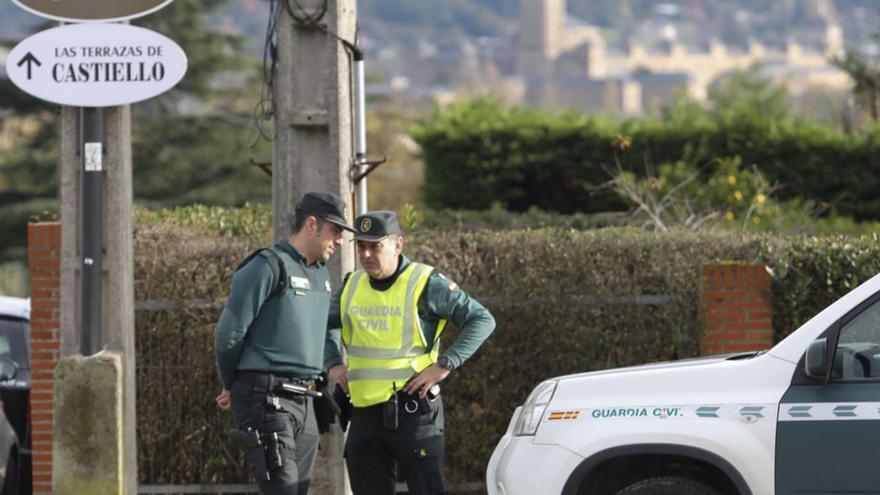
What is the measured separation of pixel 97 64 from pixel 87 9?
287mm

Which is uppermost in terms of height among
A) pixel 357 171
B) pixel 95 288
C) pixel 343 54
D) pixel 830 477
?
pixel 343 54

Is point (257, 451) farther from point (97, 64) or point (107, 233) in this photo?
point (97, 64)

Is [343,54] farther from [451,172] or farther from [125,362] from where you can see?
[451,172]

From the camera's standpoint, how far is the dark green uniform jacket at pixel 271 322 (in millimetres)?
6715

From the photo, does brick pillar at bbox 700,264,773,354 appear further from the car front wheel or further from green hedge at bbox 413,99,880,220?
green hedge at bbox 413,99,880,220

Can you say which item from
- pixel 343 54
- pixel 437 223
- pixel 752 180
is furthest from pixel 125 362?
pixel 752 180

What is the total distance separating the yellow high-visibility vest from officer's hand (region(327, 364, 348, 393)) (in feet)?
0.12

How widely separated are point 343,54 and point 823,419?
3.40m

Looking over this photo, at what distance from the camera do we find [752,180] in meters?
16.6

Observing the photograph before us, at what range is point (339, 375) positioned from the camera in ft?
23.6

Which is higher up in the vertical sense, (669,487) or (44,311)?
(44,311)

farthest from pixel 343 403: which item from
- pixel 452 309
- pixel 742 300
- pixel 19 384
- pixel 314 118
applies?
pixel 19 384

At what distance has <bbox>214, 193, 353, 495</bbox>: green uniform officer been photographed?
6.71m

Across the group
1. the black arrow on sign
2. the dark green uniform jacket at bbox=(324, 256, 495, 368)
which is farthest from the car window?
the black arrow on sign
